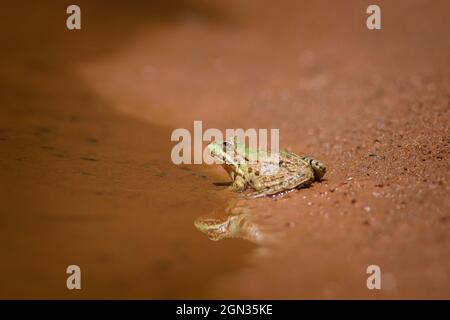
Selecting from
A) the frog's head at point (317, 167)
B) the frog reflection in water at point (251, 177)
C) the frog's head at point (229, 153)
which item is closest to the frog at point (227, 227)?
the frog reflection in water at point (251, 177)

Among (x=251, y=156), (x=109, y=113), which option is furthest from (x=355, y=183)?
(x=109, y=113)

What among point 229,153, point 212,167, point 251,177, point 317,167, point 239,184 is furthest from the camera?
point 212,167

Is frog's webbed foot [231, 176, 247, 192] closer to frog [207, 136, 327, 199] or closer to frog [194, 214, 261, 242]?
frog [207, 136, 327, 199]

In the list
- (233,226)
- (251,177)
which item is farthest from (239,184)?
(233,226)

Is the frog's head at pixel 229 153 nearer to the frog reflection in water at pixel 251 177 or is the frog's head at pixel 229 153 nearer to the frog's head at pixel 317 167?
the frog reflection in water at pixel 251 177

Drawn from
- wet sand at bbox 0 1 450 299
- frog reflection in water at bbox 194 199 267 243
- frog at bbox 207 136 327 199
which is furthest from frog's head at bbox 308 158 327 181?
frog reflection in water at bbox 194 199 267 243

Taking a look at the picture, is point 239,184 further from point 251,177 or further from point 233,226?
point 233,226

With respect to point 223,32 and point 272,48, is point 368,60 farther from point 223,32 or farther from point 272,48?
point 223,32
